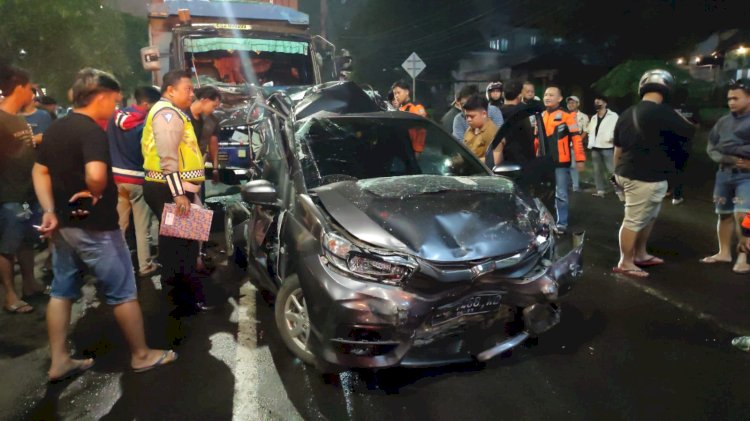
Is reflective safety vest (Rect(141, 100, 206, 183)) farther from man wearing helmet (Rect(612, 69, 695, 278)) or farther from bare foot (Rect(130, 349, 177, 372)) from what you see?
man wearing helmet (Rect(612, 69, 695, 278))

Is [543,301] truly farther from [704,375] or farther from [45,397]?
[45,397]

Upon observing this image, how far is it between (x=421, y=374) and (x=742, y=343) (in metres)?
2.30

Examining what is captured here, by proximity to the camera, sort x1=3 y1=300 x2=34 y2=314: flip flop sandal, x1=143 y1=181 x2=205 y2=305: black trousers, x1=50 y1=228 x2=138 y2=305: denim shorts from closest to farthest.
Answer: x1=50 y1=228 x2=138 y2=305: denim shorts
x1=143 y1=181 x2=205 y2=305: black trousers
x1=3 y1=300 x2=34 y2=314: flip flop sandal

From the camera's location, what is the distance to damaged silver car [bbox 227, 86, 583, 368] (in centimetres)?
297

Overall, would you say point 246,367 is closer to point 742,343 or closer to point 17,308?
point 17,308

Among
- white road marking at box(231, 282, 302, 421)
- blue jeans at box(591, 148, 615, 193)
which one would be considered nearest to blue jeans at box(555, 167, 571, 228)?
blue jeans at box(591, 148, 615, 193)

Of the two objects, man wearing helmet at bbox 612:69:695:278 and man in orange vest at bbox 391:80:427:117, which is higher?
man in orange vest at bbox 391:80:427:117

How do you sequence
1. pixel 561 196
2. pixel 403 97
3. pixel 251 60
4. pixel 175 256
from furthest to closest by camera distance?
pixel 251 60, pixel 403 97, pixel 561 196, pixel 175 256

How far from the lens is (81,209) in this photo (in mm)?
3207

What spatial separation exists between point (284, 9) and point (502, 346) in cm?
911

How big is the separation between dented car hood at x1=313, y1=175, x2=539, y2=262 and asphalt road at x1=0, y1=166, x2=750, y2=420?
0.88 metres

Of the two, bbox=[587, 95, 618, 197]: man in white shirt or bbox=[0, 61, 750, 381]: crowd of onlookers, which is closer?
bbox=[0, 61, 750, 381]: crowd of onlookers

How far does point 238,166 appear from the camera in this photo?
8008mm

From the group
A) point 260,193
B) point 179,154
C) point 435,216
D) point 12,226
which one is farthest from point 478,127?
point 12,226
